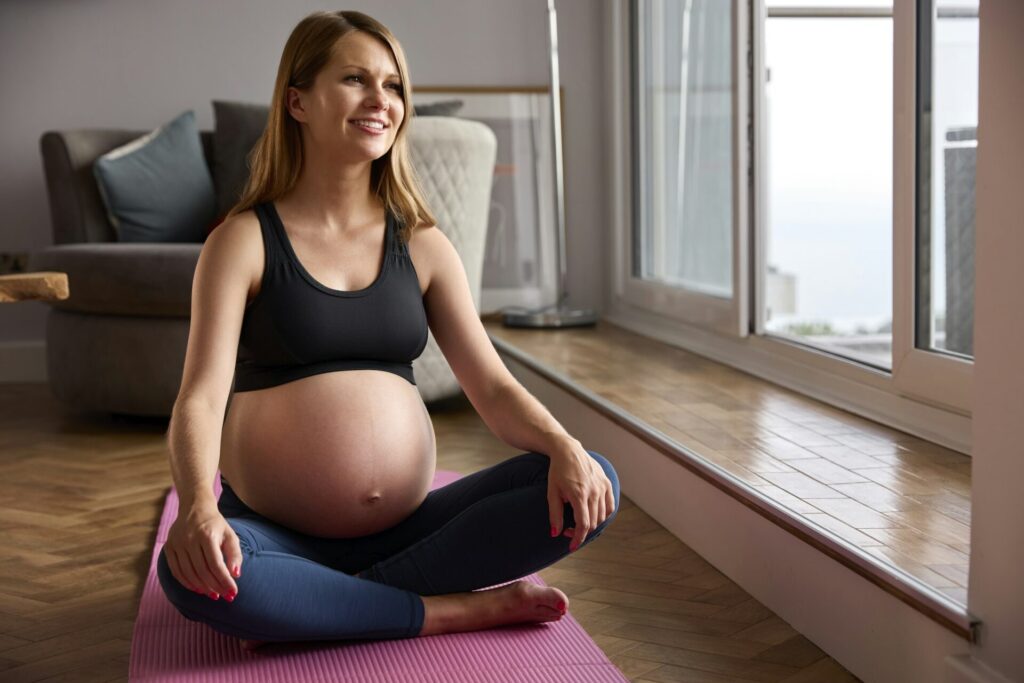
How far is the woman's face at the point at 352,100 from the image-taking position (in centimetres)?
170

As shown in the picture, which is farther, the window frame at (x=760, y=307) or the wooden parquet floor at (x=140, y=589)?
the window frame at (x=760, y=307)

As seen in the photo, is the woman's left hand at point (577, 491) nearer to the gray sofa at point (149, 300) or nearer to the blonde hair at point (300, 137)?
the blonde hair at point (300, 137)

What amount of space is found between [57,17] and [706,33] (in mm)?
2508

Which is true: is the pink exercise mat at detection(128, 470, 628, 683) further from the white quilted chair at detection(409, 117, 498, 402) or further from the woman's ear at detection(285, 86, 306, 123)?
the white quilted chair at detection(409, 117, 498, 402)

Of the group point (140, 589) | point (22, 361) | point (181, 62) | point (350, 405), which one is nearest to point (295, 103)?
point (350, 405)

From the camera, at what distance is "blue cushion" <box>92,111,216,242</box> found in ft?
12.8

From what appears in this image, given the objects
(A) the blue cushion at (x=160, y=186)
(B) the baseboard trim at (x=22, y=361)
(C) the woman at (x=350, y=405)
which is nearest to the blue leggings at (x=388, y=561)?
(C) the woman at (x=350, y=405)

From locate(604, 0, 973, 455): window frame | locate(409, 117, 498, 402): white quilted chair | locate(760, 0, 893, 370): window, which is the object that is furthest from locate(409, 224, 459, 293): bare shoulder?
locate(409, 117, 498, 402): white quilted chair

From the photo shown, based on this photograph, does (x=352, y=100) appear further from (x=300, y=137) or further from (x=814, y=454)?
(x=814, y=454)

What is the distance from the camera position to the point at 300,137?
1.79 m

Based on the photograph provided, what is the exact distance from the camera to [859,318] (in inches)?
159

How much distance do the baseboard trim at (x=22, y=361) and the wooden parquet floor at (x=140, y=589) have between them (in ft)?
4.74

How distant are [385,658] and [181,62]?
11.5 ft

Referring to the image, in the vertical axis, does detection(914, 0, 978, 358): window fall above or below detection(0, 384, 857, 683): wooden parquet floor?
above
